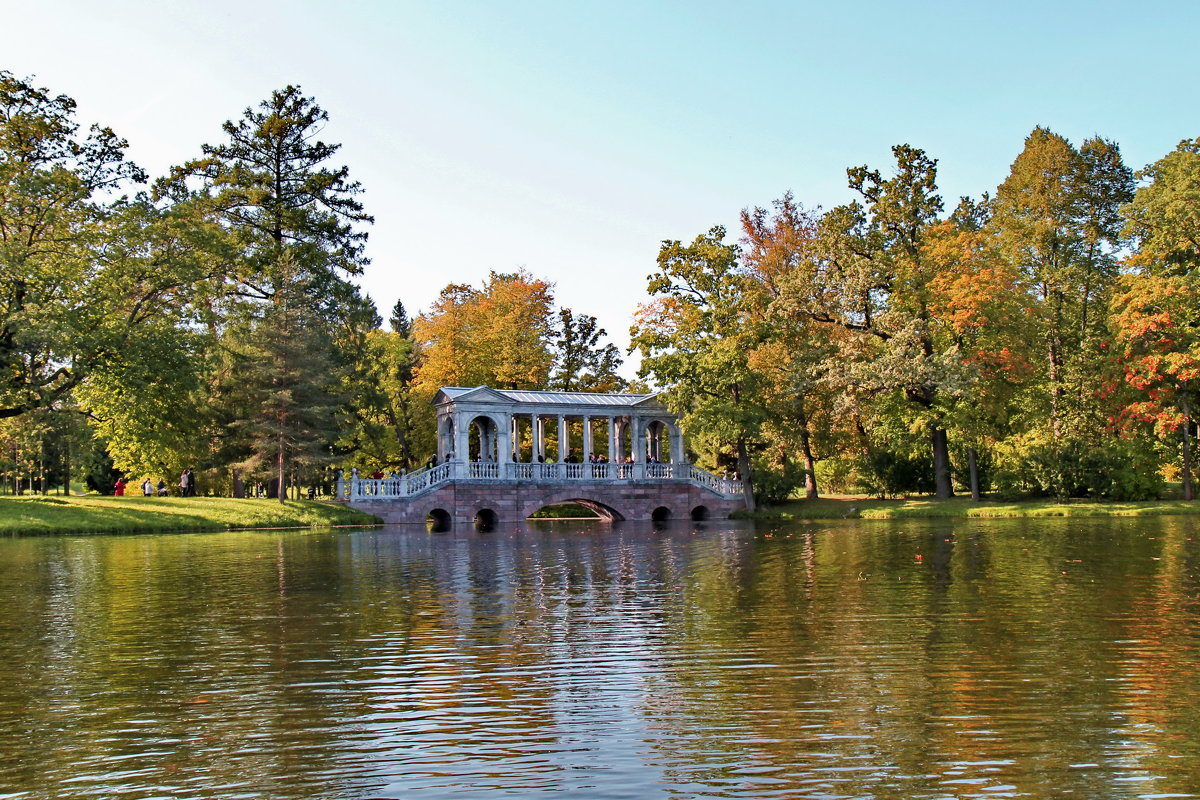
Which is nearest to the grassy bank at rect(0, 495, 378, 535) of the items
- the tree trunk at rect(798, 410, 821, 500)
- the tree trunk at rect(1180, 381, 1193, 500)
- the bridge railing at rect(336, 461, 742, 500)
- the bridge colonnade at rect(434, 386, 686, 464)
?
the bridge railing at rect(336, 461, 742, 500)

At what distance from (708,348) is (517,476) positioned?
10.2 metres

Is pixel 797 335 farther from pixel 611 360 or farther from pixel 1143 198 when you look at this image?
pixel 611 360

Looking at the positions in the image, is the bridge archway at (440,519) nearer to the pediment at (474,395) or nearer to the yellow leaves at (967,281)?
the pediment at (474,395)

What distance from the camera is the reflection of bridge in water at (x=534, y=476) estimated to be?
42844 millimetres

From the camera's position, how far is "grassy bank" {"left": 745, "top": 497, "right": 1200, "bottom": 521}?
36500mm

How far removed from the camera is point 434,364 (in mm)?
55125

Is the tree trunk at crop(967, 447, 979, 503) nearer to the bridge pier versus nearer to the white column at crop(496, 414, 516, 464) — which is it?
the bridge pier

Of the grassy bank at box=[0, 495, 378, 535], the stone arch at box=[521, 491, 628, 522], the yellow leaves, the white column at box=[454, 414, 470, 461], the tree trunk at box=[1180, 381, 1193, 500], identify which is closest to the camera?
the grassy bank at box=[0, 495, 378, 535]

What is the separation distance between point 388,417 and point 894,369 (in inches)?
1151

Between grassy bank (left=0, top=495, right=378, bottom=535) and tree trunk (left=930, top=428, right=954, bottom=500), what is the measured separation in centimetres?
2365

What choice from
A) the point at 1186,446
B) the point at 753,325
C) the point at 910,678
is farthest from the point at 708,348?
the point at 910,678

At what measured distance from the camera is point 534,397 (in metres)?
47.2

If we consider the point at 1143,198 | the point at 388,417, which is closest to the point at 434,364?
the point at 388,417

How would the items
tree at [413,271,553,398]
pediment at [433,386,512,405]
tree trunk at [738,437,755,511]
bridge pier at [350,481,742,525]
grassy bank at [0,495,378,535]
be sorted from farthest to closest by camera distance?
tree at [413,271,553,398]
tree trunk at [738,437,755,511]
pediment at [433,386,512,405]
bridge pier at [350,481,742,525]
grassy bank at [0,495,378,535]
